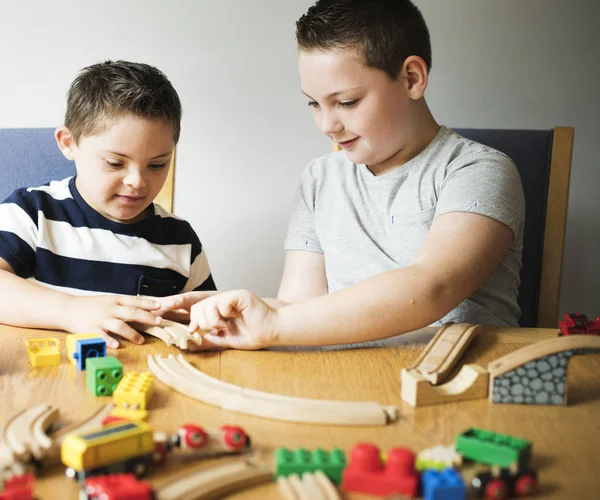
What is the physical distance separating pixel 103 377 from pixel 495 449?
42cm

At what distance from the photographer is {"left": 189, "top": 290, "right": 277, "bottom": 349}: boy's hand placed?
2.91ft

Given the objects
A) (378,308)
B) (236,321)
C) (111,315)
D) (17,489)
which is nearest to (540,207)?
(378,308)

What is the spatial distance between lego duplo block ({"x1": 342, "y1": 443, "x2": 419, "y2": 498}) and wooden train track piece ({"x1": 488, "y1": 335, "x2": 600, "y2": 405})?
0.22 m

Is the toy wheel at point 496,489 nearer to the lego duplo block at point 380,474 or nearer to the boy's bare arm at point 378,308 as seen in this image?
the lego duplo block at point 380,474

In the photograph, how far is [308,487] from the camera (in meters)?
0.51

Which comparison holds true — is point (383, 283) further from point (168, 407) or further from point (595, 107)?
point (595, 107)

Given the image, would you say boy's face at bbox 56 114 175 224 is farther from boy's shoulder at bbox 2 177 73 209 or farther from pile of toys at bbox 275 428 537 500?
pile of toys at bbox 275 428 537 500

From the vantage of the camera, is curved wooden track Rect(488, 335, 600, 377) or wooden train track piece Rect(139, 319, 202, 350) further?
wooden train track piece Rect(139, 319, 202, 350)

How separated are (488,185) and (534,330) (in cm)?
25

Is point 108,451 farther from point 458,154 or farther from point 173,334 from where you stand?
point 458,154

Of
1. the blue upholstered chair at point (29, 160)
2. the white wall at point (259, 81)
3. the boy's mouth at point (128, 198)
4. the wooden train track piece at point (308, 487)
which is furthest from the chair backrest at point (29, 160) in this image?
the wooden train track piece at point (308, 487)

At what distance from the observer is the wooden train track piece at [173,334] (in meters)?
0.89

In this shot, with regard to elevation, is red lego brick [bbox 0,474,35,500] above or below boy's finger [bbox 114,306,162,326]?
below

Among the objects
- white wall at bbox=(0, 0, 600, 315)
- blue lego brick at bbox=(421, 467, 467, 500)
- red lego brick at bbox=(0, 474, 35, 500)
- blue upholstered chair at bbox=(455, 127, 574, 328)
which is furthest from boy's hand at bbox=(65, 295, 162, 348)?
white wall at bbox=(0, 0, 600, 315)
